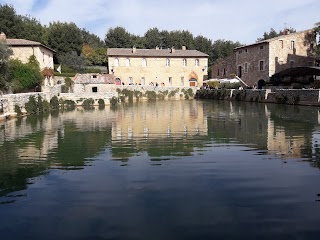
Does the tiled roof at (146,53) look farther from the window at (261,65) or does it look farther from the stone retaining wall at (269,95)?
the window at (261,65)

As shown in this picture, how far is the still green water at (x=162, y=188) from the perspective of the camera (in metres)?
6.11

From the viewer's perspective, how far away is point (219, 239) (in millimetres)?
5645

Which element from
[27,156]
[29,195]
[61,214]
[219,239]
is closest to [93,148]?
[27,156]

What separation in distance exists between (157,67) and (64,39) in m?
20.0

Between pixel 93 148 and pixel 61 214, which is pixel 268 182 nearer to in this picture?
pixel 61 214

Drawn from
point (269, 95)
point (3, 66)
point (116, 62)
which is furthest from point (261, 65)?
point (3, 66)

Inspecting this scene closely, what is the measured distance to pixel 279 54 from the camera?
1893 inches

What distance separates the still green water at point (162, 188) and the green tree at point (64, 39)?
54.1 meters

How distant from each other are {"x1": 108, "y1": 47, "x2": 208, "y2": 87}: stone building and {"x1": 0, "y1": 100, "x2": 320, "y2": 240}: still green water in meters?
43.9

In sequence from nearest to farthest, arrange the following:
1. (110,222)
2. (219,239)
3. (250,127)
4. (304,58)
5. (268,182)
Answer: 1. (219,239)
2. (110,222)
3. (268,182)
4. (250,127)
5. (304,58)

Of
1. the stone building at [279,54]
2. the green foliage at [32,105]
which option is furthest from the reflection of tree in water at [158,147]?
the stone building at [279,54]

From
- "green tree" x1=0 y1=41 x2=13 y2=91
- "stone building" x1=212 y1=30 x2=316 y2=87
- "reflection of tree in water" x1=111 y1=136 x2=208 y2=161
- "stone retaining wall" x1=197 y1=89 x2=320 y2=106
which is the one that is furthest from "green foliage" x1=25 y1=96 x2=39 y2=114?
"stone building" x1=212 y1=30 x2=316 y2=87

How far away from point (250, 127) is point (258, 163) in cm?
921

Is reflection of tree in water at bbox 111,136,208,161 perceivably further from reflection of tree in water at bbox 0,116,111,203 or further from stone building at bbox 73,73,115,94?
stone building at bbox 73,73,115,94
